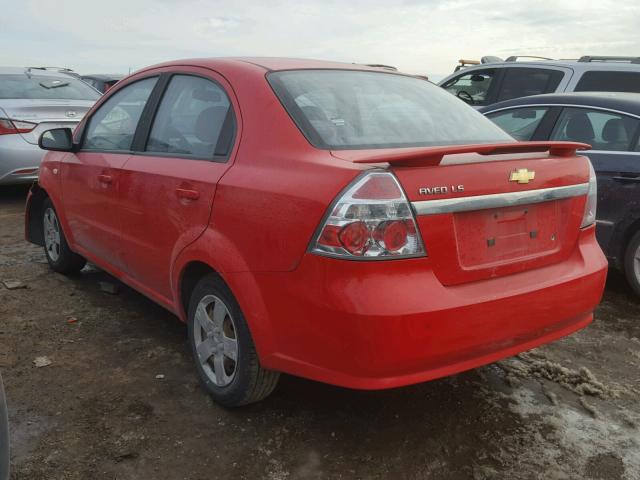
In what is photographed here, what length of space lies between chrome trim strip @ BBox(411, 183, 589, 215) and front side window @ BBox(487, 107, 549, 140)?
2.57m

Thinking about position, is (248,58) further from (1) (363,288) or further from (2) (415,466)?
(2) (415,466)

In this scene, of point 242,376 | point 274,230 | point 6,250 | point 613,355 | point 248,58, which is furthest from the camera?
point 6,250

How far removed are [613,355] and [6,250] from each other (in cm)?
493

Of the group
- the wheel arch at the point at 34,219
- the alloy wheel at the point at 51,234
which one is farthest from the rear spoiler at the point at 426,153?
the wheel arch at the point at 34,219

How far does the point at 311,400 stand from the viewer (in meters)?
3.08

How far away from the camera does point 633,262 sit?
4.46m

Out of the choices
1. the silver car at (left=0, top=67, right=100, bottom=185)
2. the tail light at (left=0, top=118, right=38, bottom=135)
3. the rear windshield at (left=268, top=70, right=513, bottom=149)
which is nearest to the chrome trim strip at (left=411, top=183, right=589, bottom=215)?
the rear windshield at (left=268, top=70, right=513, bottom=149)

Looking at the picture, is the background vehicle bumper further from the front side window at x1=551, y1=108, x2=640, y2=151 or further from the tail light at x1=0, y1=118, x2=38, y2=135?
the front side window at x1=551, y1=108, x2=640, y2=151

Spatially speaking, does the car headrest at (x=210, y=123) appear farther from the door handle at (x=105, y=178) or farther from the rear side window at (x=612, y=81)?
the rear side window at (x=612, y=81)

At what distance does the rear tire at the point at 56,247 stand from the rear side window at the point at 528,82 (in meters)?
5.44

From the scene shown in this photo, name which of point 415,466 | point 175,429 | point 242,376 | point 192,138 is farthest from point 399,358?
point 192,138

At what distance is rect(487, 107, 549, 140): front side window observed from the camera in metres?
5.22

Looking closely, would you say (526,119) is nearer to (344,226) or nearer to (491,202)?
(491,202)

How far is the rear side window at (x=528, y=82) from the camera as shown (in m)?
7.40
